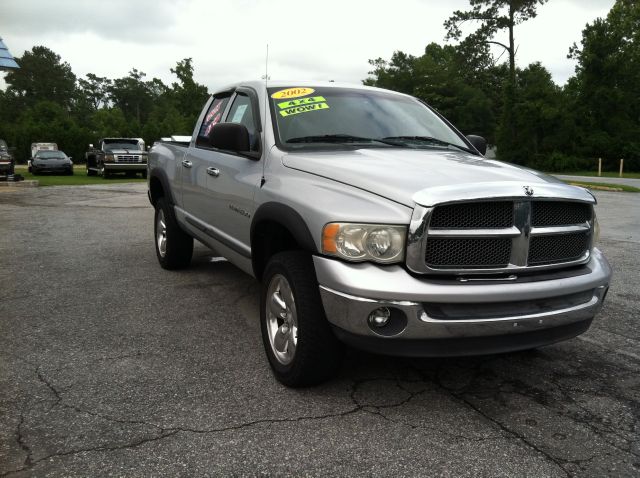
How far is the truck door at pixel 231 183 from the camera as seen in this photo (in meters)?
4.03

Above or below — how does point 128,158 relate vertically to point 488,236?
above

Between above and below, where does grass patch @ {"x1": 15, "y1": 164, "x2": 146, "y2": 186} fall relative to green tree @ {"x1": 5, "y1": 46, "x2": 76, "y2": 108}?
below

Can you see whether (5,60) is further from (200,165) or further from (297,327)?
(297,327)

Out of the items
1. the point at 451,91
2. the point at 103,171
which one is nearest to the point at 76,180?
the point at 103,171

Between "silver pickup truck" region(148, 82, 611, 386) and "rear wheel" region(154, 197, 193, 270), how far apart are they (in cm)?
210

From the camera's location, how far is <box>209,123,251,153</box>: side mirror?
3904 mm

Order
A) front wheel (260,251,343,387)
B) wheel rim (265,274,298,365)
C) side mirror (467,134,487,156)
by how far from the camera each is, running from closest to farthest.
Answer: front wheel (260,251,343,387) → wheel rim (265,274,298,365) → side mirror (467,134,487,156)

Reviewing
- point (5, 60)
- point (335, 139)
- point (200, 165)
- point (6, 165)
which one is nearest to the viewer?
point (335, 139)

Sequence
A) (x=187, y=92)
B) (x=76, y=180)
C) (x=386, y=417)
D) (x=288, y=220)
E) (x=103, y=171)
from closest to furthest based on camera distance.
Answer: (x=386, y=417), (x=288, y=220), (x=76, y=180), (x=103, y=171), (x=187, y=92)

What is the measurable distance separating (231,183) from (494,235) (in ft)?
6.86

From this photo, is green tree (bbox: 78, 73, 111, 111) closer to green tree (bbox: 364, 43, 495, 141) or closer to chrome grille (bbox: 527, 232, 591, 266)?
green tree (bbox: 364, 43, 495, 141)

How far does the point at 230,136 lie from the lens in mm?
3904

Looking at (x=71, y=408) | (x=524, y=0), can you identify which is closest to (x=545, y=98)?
(x=524, y=0)

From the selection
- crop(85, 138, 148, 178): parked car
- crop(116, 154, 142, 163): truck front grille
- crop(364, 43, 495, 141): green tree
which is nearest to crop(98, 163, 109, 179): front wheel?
crop(85, 138, 148, 178): parked car
